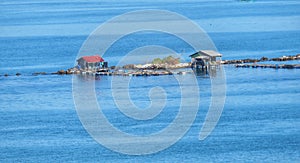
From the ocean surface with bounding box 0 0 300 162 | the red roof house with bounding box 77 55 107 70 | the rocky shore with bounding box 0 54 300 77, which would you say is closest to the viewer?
the ocean surface with bounding box 0 0 300 162

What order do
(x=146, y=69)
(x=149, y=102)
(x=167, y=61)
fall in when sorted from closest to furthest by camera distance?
(x=149, y=102) → (x=146, y=69) → (x=167, y=61)

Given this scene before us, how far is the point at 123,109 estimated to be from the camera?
3656cm

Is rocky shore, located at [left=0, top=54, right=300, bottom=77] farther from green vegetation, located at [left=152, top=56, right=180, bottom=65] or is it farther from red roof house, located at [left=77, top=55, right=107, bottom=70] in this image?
red roof house, located at [left=77, top=55, right=107, bottom=70]

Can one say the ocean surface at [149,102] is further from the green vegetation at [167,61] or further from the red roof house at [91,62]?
the green vegetation at [167,61]

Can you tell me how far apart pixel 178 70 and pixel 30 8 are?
6355 cm

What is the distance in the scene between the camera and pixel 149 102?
3781 cm

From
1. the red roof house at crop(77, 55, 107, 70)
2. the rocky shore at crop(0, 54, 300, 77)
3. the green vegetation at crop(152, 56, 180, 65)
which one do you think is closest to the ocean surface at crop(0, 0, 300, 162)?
the rocky shore at crop(0, 54, 300, 77)

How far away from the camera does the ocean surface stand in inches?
1176

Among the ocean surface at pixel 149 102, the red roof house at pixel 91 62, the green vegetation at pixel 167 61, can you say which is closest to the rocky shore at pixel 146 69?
the green vegetation at pixel 167 61

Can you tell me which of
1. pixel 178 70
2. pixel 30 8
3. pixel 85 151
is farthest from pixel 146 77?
pixel 30 8

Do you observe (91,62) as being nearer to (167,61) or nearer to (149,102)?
(167,61)

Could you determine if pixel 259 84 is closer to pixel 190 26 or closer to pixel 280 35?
pixel 280 35

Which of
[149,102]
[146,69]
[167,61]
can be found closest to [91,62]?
[146,69]

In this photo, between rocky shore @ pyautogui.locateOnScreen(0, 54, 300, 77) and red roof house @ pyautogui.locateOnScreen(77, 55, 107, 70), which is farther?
red roof house @ pyautogui.locateOnScreen(77, 55, 107, 70)
